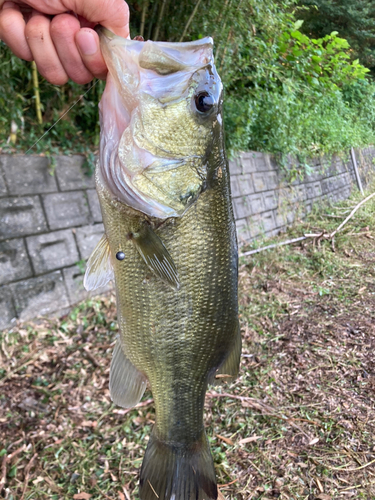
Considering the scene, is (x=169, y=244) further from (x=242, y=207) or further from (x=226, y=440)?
(x=242, y=207)

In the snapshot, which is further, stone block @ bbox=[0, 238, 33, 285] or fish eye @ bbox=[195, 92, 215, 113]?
stone block @ bbox=[0, 238, 33, 285]

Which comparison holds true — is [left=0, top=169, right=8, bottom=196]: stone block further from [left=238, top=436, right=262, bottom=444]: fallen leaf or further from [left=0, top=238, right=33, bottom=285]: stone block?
[left=238, top=436, right=262, bottom=444]: fallen leaf

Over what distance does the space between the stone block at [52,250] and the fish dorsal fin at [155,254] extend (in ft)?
6.24

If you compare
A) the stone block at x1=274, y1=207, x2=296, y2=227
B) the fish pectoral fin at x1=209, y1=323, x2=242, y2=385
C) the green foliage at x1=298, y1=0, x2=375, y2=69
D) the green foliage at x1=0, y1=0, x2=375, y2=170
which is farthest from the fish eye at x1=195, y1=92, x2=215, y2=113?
the green foliage at x1=298, y1=0, x2=375, y2=69

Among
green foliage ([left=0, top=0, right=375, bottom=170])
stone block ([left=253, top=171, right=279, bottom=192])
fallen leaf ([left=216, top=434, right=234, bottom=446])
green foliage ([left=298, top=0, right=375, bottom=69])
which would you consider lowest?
fallen leaf ([left=216, top=434, right=234, bottom=446])

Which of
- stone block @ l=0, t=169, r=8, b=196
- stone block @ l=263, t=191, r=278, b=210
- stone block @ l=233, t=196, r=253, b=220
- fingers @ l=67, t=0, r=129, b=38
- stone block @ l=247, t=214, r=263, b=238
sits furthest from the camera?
stone block @ l=263, t=191, r=278, b=210

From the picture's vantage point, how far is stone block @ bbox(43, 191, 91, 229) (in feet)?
9.34

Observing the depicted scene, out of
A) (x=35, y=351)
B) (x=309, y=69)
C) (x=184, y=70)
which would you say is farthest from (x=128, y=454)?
(x=309, y=69)

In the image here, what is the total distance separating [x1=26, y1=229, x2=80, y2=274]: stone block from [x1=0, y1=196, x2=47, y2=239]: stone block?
8 centimetres

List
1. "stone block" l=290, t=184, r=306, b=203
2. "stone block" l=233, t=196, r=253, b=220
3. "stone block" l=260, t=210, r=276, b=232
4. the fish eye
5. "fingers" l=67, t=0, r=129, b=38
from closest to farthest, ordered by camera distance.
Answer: "fingers" l=67, t=0, r=129, b=38, the fish eye, "stone block" l=233, t=196, r=253, b=220, "stone block" l=260, t=210, r=276, b=232, "stone block" l=290, t=184, r=306, b=203

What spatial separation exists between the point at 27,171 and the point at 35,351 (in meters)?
1.40

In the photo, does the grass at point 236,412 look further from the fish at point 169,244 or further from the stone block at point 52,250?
the fish at point 169,244

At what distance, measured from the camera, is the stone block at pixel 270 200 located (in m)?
5.42

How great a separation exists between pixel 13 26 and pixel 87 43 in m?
0.28
